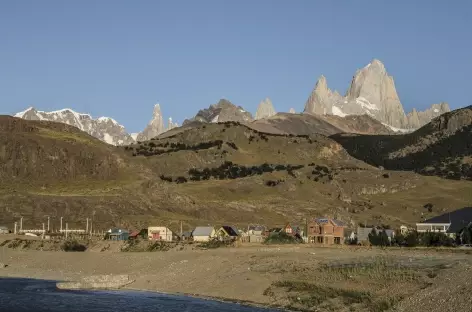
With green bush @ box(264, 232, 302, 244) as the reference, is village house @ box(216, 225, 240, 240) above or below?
above

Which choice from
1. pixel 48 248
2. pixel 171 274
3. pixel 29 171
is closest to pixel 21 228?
pixel 48 248

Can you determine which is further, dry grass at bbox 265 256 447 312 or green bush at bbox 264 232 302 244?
green bush at bbox 264 232 302 244

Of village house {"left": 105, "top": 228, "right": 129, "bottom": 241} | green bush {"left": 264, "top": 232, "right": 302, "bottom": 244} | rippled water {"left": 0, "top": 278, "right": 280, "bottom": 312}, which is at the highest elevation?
village house {"left": 105, "top": 228, "right": 129, "bottom": 241}

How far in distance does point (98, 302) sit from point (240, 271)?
1449cm

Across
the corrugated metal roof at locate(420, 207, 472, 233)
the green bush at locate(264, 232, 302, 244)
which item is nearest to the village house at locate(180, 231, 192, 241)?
the green bush at locate(264, 232, 302, 244)

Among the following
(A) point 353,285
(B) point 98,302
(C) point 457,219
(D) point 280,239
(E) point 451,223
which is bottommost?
(B) point 98,302

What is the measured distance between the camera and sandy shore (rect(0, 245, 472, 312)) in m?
47.6

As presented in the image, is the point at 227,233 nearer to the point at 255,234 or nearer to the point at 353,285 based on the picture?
the point at 255,234

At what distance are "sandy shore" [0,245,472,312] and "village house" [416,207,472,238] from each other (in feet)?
119

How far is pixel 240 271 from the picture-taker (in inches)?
2402

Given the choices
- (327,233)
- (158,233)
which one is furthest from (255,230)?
(158,233)

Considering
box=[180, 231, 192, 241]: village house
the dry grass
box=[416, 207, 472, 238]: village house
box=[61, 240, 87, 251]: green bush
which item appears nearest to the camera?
the dry grass

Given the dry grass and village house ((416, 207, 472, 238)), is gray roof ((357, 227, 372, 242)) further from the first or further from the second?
the dry grass

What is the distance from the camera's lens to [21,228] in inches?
5586
